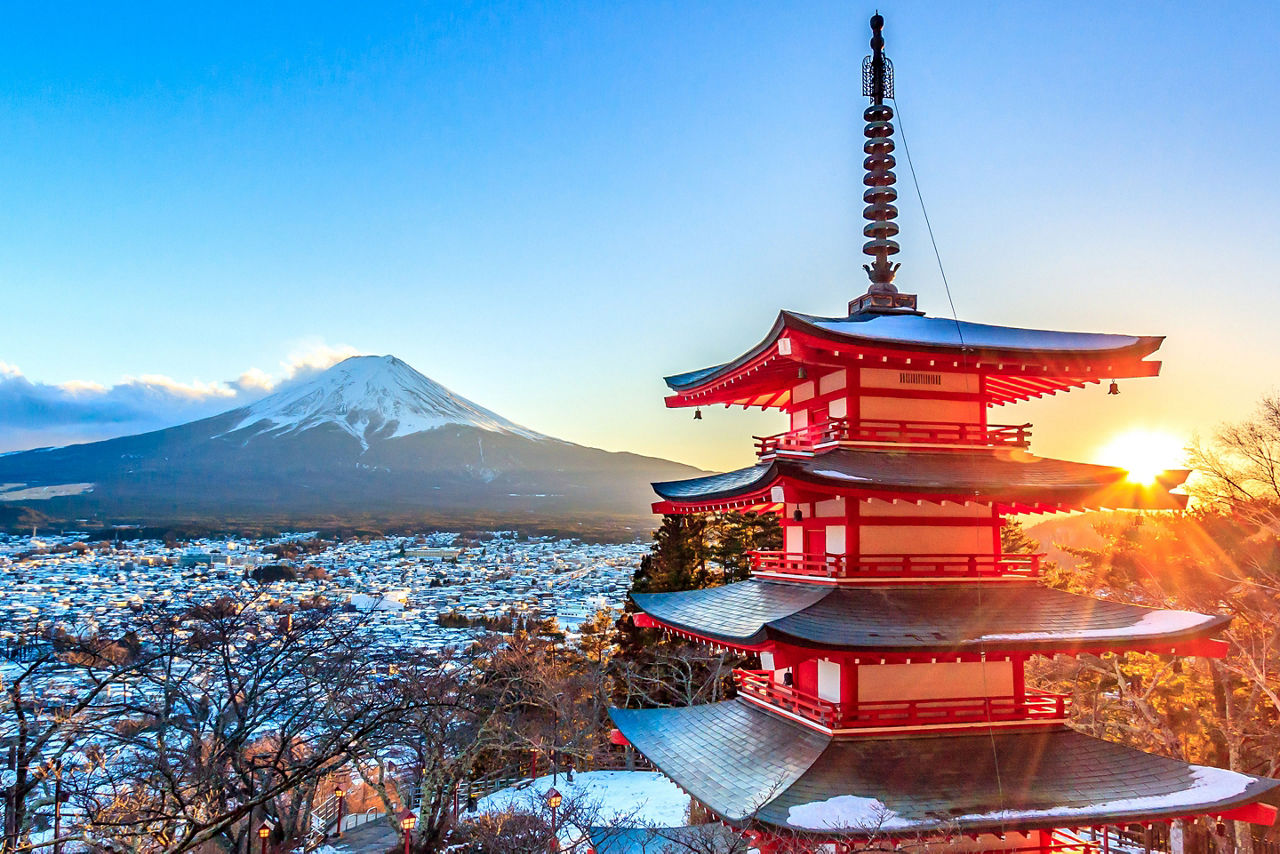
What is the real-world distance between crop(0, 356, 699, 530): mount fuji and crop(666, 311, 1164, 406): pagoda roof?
100260 millimetres

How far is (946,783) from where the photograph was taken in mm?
8781

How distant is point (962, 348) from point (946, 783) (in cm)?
516

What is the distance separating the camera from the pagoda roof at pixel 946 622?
891 cm

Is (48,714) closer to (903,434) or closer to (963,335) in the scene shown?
(903,434)

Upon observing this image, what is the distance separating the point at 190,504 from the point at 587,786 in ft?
323

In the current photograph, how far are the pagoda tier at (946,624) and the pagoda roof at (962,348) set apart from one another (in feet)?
9.58

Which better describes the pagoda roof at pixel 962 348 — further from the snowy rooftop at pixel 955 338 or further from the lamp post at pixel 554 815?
the lamp post at pixel 554 815

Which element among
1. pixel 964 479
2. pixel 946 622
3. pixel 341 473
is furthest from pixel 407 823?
pixel 341 473

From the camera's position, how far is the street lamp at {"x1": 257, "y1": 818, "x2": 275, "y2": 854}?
16327 mm

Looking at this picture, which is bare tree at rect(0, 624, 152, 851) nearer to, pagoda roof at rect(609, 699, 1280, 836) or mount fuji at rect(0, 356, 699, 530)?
pagoda roof at rect(609, 699, 1280, 836)

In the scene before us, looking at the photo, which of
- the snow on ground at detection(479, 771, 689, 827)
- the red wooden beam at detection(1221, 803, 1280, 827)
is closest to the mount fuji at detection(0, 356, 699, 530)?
the snow on ground at detection(479, 771, 689, 827)

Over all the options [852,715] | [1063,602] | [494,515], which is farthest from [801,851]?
[494,515]

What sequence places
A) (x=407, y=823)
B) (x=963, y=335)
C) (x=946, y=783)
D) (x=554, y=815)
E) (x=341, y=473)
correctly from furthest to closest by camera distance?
(x=341, y=473) → (x=407, y=823) → (x=554, y=815) → (x=963, y=335) → (x=946, y=783)

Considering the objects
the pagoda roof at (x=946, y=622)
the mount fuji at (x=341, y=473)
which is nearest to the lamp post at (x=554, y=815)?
the pagoda roof at (x=946, y=622)
